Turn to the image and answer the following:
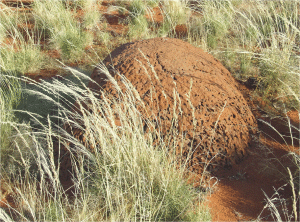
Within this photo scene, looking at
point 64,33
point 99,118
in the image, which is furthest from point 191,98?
point 64,33

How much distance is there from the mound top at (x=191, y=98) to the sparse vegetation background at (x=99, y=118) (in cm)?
19

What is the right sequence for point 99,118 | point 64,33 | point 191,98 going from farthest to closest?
point 64,33
point 191,98
point 99,118

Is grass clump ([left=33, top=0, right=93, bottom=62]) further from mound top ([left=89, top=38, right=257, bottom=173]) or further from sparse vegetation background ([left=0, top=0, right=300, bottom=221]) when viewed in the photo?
mound top ([left=89, top=38, right=257, bottom=173])

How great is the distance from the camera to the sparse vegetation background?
2.08m

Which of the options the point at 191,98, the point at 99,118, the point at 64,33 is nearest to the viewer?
the point at 99,118

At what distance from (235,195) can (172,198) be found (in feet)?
Result: 2.35

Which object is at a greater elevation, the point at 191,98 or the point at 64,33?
the point at 64,33

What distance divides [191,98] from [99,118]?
0.95m

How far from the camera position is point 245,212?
2.34m

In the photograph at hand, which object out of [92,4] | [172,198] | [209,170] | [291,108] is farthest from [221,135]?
[92,4]

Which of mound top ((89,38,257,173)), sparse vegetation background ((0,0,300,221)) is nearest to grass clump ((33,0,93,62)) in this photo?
sparse vegetation background ((0,0,300,221))

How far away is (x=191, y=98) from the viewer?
2789 millimetres

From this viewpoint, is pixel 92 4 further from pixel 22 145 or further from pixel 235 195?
pixel 235 195

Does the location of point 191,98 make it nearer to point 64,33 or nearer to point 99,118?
point 99,118
